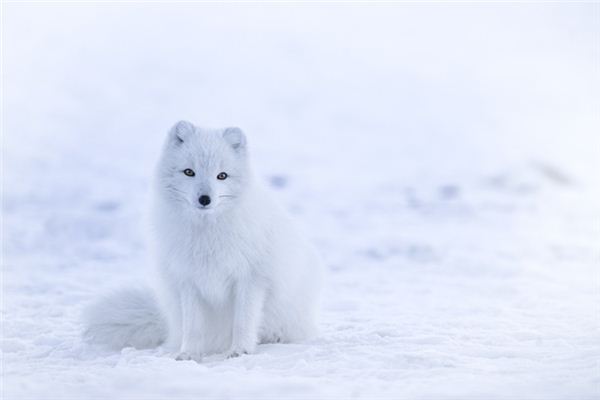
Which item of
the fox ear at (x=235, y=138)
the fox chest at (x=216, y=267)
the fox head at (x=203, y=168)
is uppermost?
the fox ear at (x=235, y=138)

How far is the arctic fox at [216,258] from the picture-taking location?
11.9ft

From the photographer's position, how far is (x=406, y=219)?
10734 mm

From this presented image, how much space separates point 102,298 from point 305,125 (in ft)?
42.4

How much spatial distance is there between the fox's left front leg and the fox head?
1.42ft

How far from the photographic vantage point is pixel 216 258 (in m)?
3.70

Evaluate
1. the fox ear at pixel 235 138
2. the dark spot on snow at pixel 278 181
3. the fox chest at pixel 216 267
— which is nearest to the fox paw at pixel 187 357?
the fox chest at pixel 216 267

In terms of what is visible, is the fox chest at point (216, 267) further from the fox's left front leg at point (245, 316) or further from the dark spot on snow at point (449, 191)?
the dark spot on snow at point (449, 191)

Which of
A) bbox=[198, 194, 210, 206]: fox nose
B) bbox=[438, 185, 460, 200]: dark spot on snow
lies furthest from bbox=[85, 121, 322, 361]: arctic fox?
bbox=[438, 185, 460, 200]: dark spot on snow

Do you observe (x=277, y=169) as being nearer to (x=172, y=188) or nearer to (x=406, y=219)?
(x=406, y=219)

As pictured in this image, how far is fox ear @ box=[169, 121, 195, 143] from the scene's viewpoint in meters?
3.68

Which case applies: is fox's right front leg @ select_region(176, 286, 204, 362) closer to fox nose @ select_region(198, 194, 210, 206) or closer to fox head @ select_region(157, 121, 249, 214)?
fox head @ select_region(157, 121, 249, 214)

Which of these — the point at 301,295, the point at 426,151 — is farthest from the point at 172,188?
the point at 426,151

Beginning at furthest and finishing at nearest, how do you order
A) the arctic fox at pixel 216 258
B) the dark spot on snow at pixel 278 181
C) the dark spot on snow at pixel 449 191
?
the dark spot on snow at pixel 449 191, the dark spot on snow at pixel 278 181, the arctic fox at pixel 216 258

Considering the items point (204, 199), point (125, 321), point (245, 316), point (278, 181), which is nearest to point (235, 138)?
point (204, 199)
